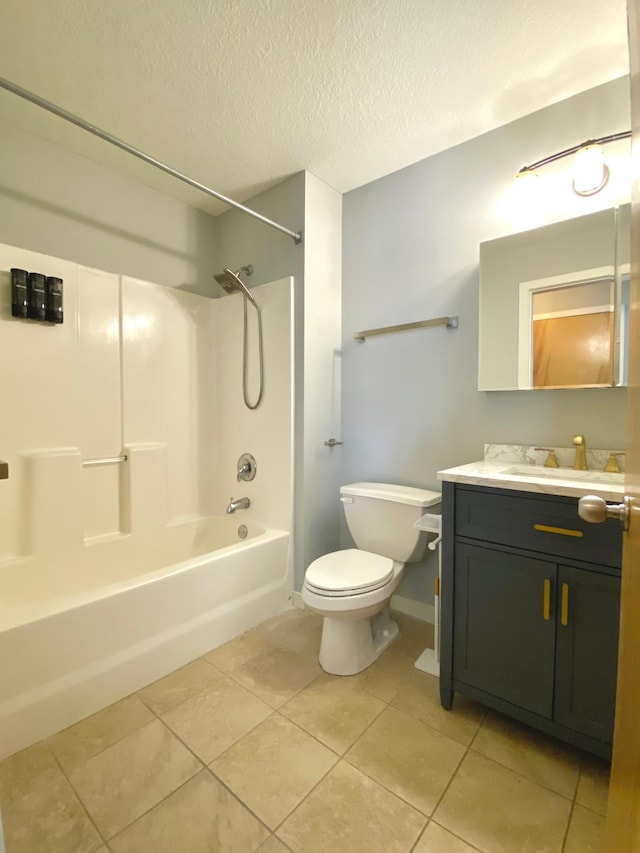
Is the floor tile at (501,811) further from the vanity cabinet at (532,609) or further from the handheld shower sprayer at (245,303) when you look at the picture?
the handheld shower sprayer at (245,303)

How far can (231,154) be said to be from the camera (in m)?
2.04

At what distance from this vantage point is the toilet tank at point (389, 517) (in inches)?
71.4

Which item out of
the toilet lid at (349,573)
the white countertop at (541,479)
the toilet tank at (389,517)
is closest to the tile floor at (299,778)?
the toilet lid at (349,573)

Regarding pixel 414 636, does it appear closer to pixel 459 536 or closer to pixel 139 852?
pixel 459 536

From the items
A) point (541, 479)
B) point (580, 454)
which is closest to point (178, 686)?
point (541, 479)

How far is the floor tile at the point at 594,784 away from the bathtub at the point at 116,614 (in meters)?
1.43

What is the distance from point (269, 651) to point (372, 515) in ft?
2.64

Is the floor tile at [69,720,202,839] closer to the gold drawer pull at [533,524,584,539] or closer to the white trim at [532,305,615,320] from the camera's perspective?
the gold drawer pull at [533,524,584,539]

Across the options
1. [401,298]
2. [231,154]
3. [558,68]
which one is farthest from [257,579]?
[558,68]

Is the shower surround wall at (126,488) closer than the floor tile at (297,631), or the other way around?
the shower surround wall at (126,488)

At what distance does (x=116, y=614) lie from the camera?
149 centimetres

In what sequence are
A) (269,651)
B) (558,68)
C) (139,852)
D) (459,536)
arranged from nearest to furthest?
(139,852)
(459,536)
(558,68)
(269,651)

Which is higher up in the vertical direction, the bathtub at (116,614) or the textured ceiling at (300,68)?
the textured ceiling at (300,68)

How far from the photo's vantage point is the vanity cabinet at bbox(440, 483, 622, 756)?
3.67 feet
